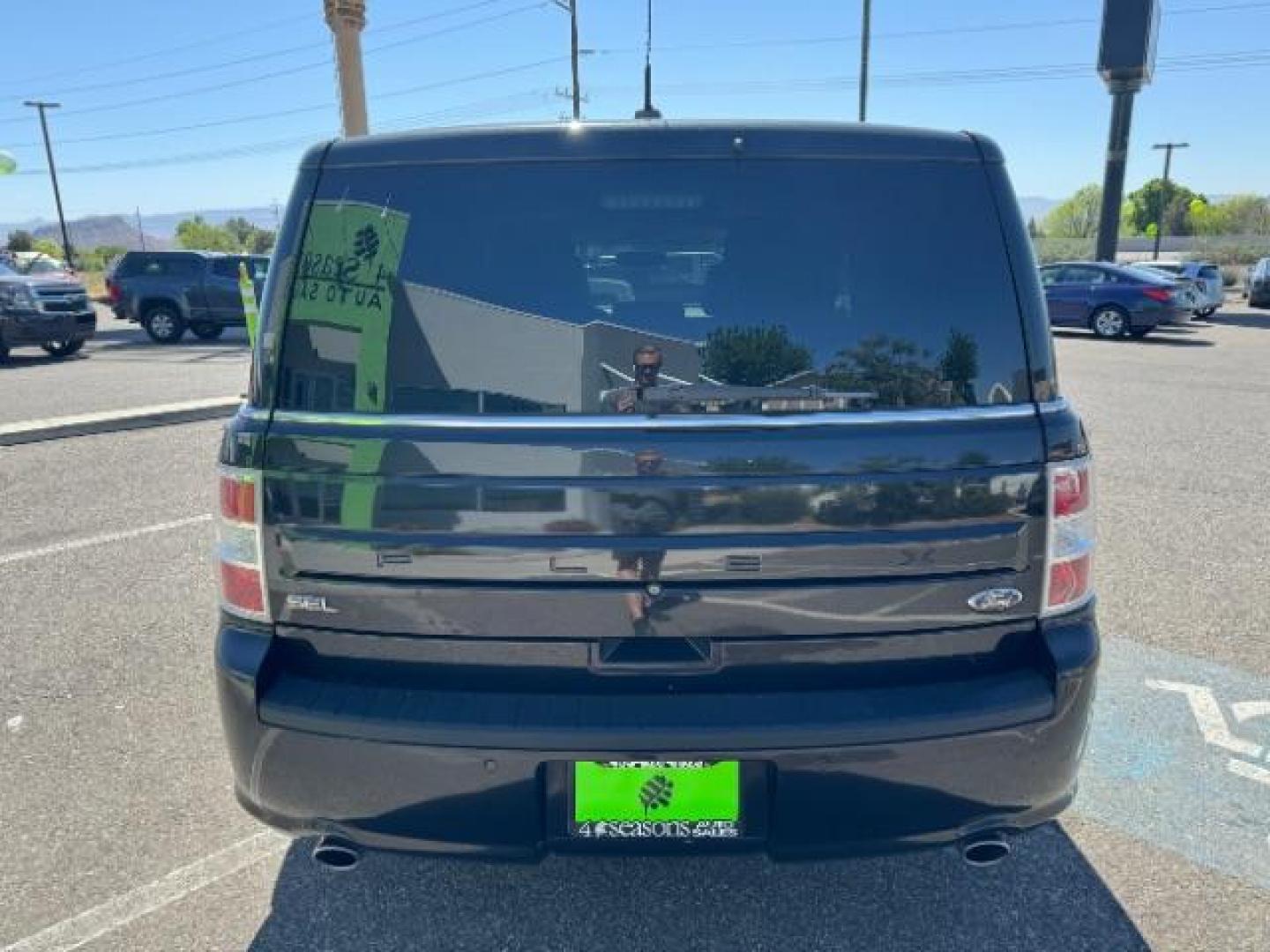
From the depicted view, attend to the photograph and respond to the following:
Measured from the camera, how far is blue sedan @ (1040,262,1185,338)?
1778 cm

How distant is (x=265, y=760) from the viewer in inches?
79.0

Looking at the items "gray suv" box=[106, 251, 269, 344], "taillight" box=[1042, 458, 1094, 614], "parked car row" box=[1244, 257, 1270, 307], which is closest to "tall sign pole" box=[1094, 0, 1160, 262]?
"parked car row" box=[1244, 257, 1270, 307]

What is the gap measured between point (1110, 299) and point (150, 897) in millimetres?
19967

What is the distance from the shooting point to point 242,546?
206 centimetres

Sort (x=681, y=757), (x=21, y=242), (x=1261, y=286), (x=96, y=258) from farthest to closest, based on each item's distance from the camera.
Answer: (x=96, y=258) < (x=21, y=242) < (x=1261, y=286) < (x=681, y=757)

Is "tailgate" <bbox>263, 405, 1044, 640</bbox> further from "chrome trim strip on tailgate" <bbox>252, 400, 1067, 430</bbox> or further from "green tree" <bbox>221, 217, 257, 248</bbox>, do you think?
"green tree" <bbox>221, 217, 257, 248</bbox>

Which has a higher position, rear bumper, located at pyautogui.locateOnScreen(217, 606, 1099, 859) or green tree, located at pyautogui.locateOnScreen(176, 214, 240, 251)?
green tree, located at pyautogui.locateOnScreen(176, 214, 240, 251)

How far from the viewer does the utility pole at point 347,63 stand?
22344 millimetres

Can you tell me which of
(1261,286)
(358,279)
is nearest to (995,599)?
(358,279)

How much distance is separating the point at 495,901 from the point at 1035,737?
1.45m

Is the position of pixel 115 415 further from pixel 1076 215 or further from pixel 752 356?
pixel 1076 215

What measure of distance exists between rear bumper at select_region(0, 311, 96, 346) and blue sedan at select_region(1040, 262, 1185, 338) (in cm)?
1823

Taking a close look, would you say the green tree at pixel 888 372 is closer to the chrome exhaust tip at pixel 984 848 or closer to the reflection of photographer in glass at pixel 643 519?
the reflection of photographer in glass at pixel 643 519

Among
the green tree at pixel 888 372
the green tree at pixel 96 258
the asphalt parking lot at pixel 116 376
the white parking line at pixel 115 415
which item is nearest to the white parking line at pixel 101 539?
the asphalt parking lot at pixel 116 376
